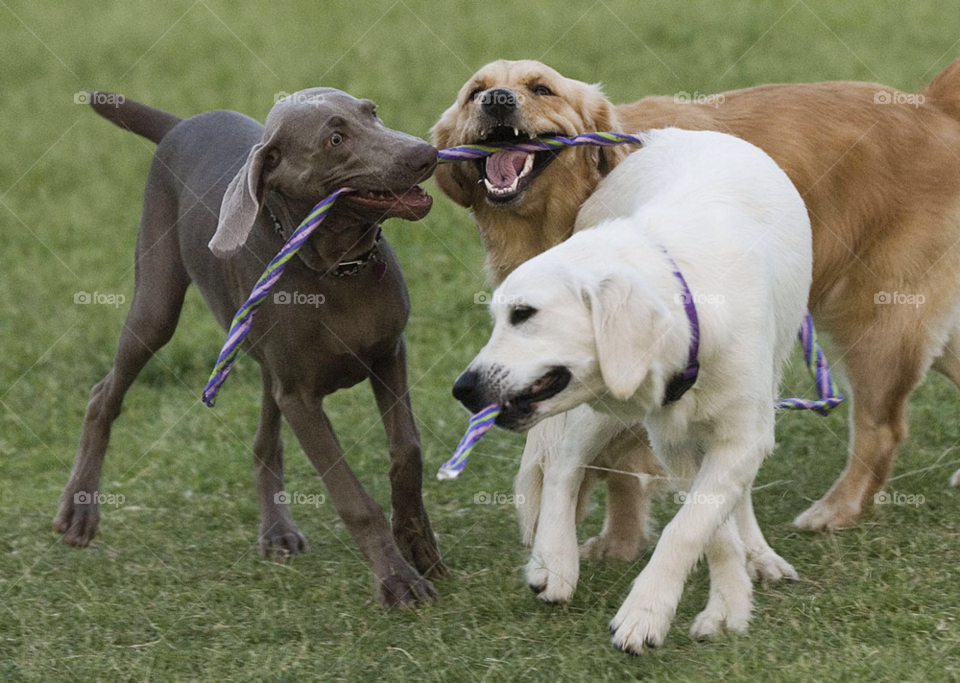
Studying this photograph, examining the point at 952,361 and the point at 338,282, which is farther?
the point at 952,361

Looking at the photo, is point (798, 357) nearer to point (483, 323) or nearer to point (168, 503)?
point (483, 323)

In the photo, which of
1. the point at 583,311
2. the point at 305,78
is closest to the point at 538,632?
the point at 583,311

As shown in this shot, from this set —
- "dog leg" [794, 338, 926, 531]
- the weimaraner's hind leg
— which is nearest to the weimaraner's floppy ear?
the weimaraner's hind leg

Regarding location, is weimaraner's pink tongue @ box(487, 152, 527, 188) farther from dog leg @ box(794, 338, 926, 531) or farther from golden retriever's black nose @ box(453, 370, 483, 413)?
dog leg @ box(794, 338, 926, 531)

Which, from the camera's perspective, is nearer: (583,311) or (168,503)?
(583,311)

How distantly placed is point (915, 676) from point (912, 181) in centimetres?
232

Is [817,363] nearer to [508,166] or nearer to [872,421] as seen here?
[872,421]

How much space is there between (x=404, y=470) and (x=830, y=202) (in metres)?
1.94

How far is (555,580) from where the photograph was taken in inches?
178

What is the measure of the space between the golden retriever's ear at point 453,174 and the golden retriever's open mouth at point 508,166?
7 centimetres

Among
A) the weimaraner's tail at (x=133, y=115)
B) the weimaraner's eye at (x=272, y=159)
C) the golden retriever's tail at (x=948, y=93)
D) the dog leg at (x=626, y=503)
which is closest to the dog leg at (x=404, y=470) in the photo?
the dog leg at (x=626, y=503)

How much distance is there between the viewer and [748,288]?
4125 millimetres

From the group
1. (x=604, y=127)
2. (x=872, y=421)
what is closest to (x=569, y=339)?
(x=604, y=127)

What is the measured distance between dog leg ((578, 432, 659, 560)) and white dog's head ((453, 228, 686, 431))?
1118mm
